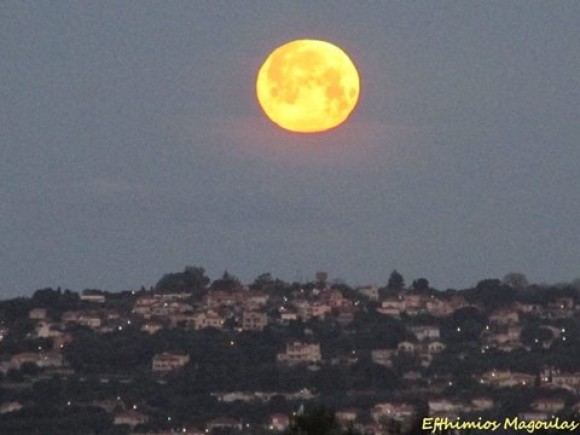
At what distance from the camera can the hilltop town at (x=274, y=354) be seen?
4281 cm

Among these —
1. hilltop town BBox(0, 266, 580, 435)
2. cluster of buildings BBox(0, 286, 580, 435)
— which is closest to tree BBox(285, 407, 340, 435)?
hilltop town BBox(0, 266, 580, 435)

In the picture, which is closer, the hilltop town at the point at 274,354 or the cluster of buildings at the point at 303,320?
the hilltop town at the point at 274,354

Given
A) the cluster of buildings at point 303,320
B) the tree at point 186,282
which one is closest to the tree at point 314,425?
the cluster of buildings at point 303,320

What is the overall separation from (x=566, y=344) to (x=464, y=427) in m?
34.3

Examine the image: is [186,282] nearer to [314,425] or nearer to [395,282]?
[395,282]

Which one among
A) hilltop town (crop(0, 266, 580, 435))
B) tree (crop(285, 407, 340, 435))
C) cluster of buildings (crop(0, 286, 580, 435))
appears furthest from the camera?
cluster of buildings (crop(0, 286, 580, 435))

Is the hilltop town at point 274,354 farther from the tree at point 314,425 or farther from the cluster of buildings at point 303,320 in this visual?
the tree at point 314,425

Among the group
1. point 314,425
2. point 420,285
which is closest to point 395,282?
point 420,285

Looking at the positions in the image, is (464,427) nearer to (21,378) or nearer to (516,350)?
(21,378)

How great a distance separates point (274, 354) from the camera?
181 ft

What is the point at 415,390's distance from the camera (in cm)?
4719

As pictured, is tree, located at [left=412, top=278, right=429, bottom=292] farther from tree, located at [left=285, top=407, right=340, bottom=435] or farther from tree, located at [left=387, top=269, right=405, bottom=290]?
tree, located at [left=285, top=407, right=340, bottom=435]

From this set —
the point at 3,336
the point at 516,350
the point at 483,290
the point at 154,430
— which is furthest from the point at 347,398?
the point at 483,290

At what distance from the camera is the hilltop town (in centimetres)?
4281
